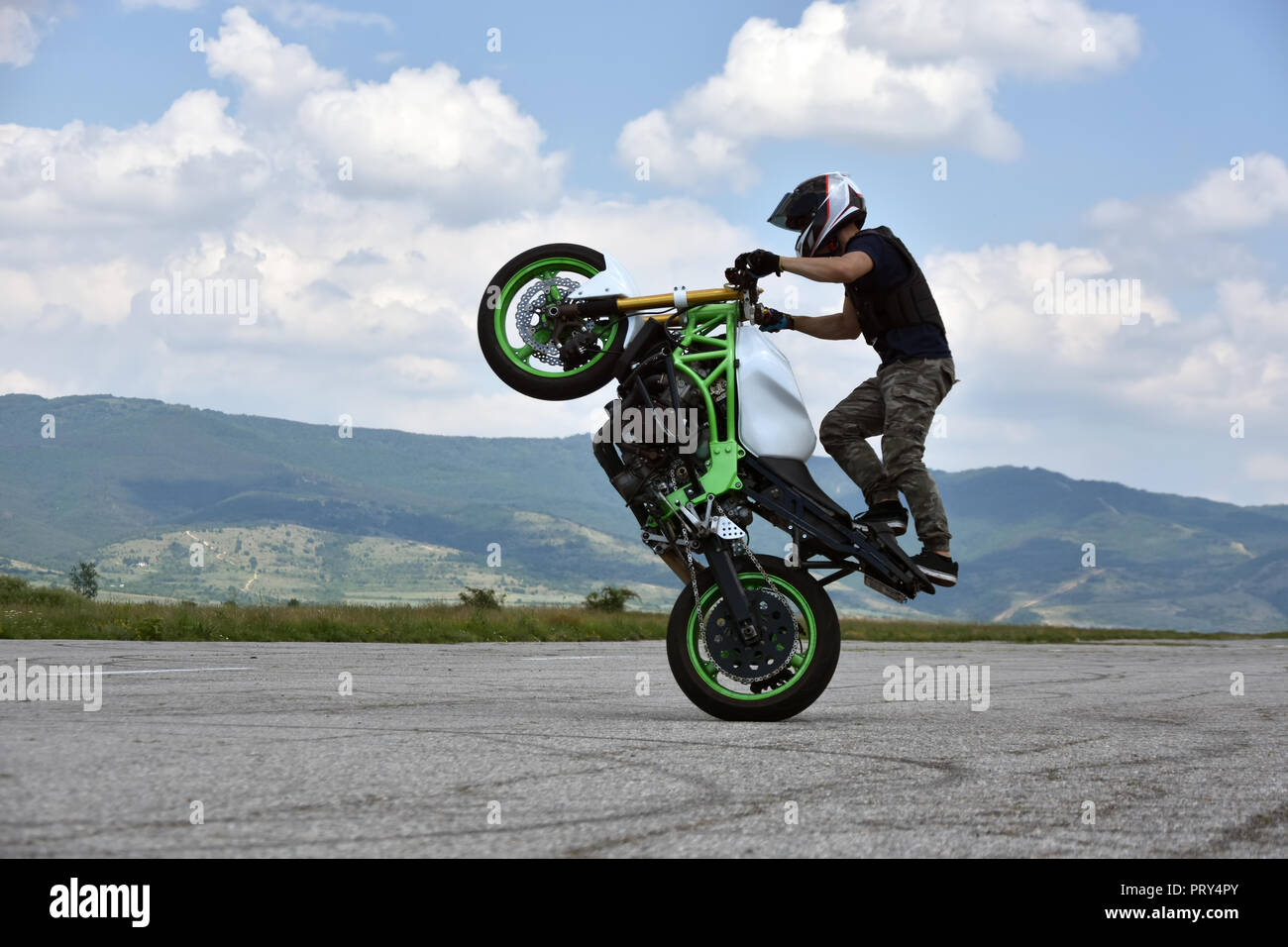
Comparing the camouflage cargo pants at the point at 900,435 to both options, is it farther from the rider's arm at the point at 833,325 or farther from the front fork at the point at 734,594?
the front fork at the point at 734,594

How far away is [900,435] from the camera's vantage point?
6.26m

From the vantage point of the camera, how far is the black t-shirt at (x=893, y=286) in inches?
A: 249

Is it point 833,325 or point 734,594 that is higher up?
point 833,325

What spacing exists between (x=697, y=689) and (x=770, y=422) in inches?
52.9

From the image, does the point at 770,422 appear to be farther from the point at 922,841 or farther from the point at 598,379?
the point at 922,841

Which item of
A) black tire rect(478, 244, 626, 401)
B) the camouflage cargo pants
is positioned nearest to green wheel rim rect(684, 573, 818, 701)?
the camouflage cargo pants

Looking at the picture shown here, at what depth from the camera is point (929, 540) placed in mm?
6262

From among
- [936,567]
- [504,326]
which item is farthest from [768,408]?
[504,326]

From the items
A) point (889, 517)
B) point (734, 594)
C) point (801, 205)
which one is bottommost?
point (734, 594)

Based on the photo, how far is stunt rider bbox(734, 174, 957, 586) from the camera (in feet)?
20.3

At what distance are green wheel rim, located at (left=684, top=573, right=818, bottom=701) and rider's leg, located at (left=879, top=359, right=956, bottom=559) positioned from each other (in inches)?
31.7

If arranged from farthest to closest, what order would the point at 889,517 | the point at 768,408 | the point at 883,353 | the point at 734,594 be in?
the point at 883,353, the point at 889,517, the point at 768,408, the point at 734,594

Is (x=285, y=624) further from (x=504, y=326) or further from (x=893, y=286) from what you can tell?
(x=893, y=286)

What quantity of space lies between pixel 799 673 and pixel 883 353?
1.78 metres
